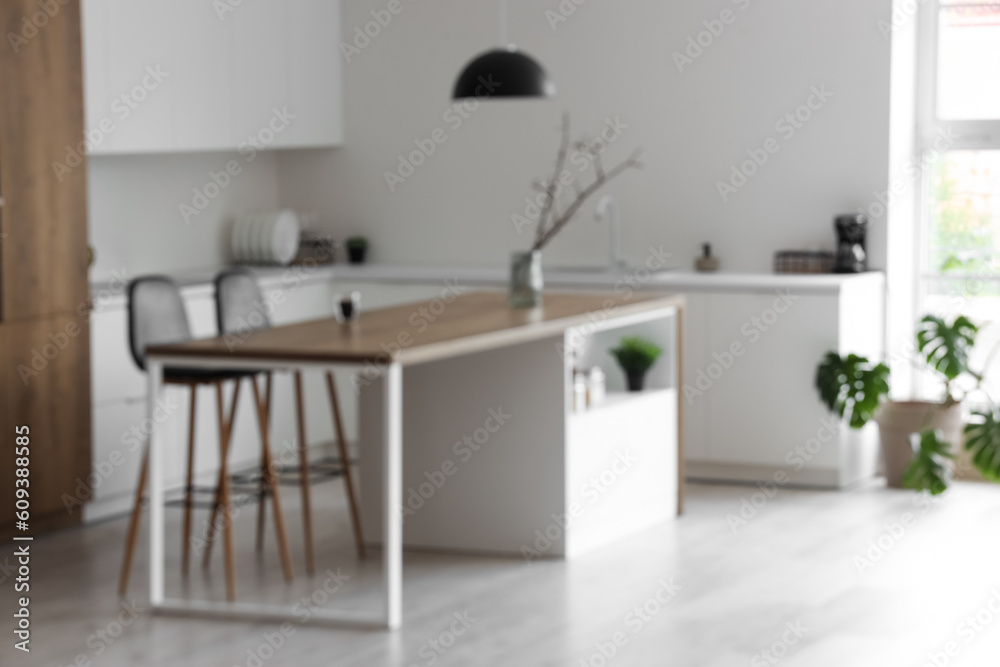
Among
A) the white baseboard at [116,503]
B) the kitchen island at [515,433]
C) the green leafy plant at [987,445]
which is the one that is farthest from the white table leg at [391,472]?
the green leafy plant at [987,445]

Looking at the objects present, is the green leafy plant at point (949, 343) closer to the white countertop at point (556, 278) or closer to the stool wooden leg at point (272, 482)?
the white countertop at point (556, 278)

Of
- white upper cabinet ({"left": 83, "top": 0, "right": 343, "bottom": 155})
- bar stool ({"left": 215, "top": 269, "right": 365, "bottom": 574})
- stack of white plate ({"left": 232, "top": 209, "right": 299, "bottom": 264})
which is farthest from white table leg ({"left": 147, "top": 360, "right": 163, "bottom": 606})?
stack of white plate ({"left": 232, "top": 209, "right": 299, "bottom": 264})

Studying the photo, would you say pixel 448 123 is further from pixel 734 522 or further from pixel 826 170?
pixel 734 522

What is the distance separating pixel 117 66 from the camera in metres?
6.16

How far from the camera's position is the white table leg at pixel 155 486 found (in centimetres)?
443

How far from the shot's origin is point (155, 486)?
14.7 ft

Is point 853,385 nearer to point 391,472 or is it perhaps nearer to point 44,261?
point 391,472

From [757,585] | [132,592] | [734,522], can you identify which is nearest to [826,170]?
[734,522]

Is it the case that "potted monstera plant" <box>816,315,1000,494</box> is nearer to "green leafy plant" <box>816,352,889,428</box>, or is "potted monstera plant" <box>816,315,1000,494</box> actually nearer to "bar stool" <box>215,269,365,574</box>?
"green leafy plant" <box>816,352,889,428</box>

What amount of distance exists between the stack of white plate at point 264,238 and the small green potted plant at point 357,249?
0.30m

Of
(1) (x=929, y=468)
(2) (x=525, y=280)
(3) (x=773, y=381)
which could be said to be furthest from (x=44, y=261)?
(1) (x=929, y=468)

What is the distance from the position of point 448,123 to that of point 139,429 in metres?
2.34

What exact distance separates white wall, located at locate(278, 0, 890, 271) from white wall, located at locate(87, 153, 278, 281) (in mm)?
365

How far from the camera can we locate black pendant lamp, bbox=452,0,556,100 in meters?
5.34
